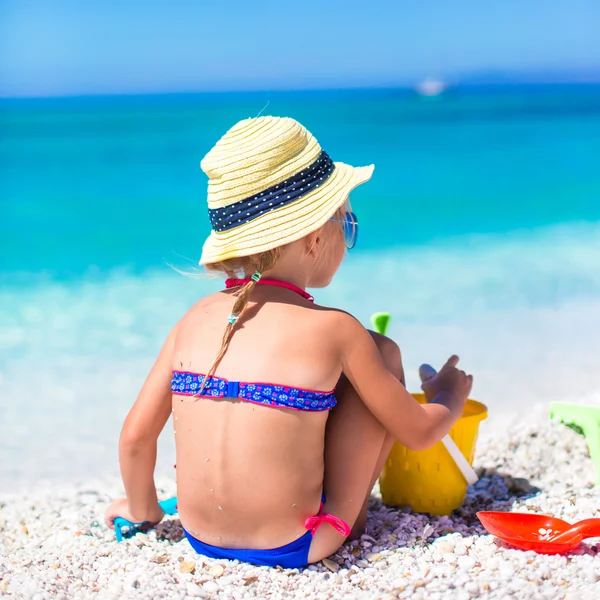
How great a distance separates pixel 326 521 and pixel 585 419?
3.59 ft

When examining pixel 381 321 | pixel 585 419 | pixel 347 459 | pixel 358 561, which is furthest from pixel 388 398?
pixel 585 419

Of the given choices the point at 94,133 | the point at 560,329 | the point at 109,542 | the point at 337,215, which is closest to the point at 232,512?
the point at 109,542

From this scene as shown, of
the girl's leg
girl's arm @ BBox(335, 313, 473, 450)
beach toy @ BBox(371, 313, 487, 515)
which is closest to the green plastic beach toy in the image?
→ beach toy @ BBox(371, 313, 487, 515)

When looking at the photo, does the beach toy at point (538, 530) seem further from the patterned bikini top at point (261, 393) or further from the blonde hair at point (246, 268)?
the blonde hair at point (246, 268)

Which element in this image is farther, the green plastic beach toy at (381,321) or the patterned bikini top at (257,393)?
the green plastic beach toy at (381,321)

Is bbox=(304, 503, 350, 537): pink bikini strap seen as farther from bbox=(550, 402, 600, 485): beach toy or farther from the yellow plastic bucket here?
bbox=(550, 402, 600, 485): beach toy

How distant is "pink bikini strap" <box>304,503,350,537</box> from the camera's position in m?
1.85

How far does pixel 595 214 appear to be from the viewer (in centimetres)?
786

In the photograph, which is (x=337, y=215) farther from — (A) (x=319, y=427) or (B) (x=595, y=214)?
(B) (x=595, y=214)

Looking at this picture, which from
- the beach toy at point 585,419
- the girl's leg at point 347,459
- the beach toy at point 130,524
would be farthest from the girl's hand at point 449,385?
the beach toy at point 130,524

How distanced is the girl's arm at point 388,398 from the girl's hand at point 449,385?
24mm

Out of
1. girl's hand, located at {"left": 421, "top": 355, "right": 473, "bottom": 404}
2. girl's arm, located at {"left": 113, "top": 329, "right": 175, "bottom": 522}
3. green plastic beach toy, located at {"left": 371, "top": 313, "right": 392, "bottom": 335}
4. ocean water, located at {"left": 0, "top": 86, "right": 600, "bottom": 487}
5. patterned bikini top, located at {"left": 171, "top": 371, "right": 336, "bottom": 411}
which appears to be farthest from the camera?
ocean water, located at {"left": 0, "top": 86, "right": 600, "bottom": 487}

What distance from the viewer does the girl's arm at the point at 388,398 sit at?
1806 mm

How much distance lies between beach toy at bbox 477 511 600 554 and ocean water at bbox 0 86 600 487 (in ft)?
3.99
